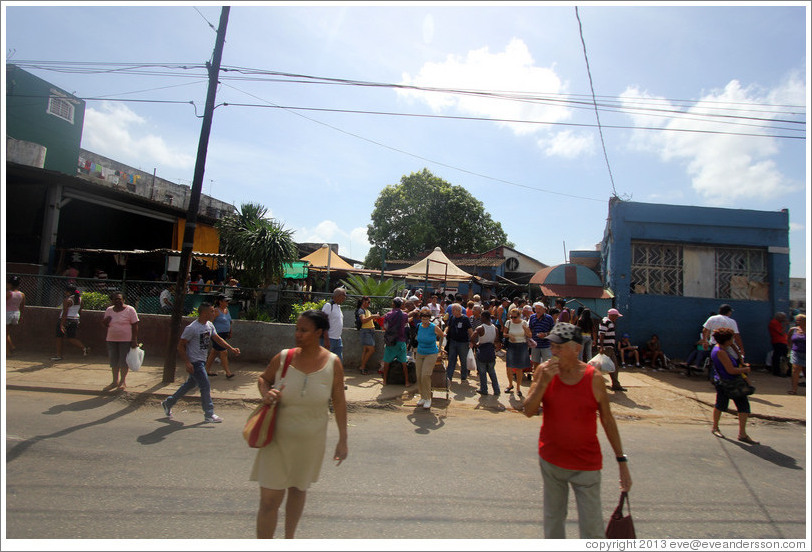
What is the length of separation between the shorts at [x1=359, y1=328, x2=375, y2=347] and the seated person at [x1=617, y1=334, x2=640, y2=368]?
272 inches

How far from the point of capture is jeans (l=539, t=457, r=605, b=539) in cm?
268

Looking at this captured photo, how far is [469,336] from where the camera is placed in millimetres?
8398

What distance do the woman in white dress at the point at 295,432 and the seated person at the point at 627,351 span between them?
1104cm

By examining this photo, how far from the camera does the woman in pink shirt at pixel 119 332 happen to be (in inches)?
297

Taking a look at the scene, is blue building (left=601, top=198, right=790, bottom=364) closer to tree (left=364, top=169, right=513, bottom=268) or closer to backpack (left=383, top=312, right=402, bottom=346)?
backpack (left=383, top=312, right=402, bottom=346)

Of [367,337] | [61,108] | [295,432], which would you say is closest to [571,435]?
[295,432]

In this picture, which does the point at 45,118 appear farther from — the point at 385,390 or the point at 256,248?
the point at 385,390

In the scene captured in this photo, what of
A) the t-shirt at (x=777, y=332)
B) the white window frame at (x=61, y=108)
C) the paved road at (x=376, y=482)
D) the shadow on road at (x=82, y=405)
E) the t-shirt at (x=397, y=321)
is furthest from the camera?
the white window frame at (x=61, y=108)

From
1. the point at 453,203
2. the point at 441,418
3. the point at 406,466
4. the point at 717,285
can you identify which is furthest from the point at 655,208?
the point at 453,203

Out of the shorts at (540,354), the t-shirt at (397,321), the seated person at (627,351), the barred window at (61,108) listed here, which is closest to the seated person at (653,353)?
the seated person at (627,351)

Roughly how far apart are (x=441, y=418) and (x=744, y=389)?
4.27 meters

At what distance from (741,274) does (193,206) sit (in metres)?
14.8

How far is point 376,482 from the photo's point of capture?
4.26 meters

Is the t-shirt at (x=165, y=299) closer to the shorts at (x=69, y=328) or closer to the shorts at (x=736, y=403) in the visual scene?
the shorts at (x=69, y=328)
